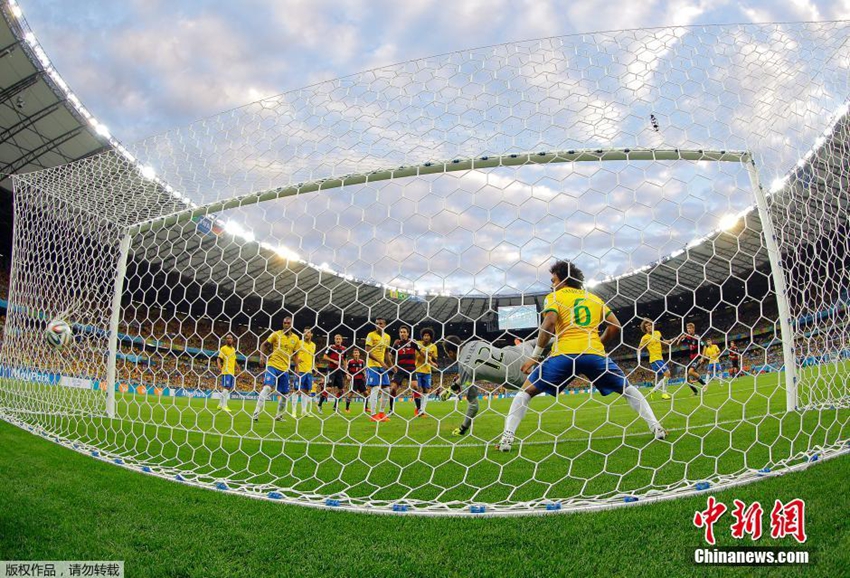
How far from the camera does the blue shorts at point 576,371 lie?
10.1 feet

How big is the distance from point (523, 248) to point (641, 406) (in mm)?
1647

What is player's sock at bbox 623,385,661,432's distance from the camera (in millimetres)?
3338

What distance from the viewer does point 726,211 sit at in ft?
8.87

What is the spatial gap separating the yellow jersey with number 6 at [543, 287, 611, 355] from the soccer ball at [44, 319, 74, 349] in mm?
5506

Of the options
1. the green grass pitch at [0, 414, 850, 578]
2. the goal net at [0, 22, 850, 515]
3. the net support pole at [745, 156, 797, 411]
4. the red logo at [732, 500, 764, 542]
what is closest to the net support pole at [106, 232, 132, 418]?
the goal net at [0, 22, 850, 515]

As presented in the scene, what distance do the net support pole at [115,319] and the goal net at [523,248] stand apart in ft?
0.11

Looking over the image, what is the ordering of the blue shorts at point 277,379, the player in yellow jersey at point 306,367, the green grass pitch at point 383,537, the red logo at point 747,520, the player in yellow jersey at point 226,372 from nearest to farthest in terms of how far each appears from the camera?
1. the green grass pitch at point 383,537
2. the red logo at point 747,520
3. the player in yellow jersey at point 306,367
4. the blue shorts at point 277,379
5. the player in yellow jersey at point 226,372

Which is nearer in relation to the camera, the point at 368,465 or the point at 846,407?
the point at 368,465

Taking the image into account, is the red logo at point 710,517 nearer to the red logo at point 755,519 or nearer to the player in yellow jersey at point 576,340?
the red logo at point 755,519

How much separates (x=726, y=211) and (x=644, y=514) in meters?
1.79

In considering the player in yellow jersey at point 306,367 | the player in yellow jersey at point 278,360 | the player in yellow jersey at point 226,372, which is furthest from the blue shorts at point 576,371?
the player in yellow jersey at point 226,372

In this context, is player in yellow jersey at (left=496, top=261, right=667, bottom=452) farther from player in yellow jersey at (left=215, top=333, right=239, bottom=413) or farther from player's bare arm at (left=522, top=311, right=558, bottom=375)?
player in yellow jersey at (left=215, top=333, right=239, bottom=413)

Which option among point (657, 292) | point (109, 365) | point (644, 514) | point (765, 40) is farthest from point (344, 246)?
point (765, 40)

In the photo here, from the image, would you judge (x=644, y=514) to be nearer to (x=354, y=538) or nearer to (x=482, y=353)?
(x=354, y=538)
